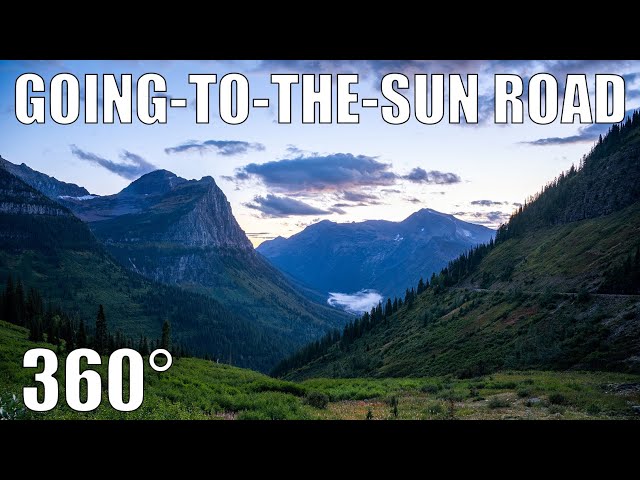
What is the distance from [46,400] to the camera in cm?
1338

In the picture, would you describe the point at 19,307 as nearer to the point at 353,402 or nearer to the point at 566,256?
the point at 353,402

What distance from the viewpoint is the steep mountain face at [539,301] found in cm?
4578

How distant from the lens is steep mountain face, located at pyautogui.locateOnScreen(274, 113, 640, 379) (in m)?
45.8

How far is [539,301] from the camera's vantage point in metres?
71.2

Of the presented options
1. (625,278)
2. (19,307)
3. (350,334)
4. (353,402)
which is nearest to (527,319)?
(625,278)

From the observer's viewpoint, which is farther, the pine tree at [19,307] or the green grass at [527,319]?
the pine tree at [19,307]

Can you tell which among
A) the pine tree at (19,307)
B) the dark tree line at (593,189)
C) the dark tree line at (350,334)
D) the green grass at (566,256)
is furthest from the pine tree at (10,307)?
the dark tree line at (593,189)

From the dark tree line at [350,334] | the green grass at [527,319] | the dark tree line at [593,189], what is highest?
the dark tree line at [593,189]

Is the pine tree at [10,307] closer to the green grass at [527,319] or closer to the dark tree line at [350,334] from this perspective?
the green grass at [527,319]

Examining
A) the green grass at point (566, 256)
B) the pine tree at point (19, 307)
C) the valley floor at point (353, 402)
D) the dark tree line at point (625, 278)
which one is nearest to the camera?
the valley floor at point (353, 402)

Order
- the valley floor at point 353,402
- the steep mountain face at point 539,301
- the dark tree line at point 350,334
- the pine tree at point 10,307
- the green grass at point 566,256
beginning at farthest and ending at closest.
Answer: the dark tree line at point 350,334 < the green grass at point 566,256 < the pine tree at point 10,307 < the steep mountain face at point 539,301 < the valley floor at point 353,402
